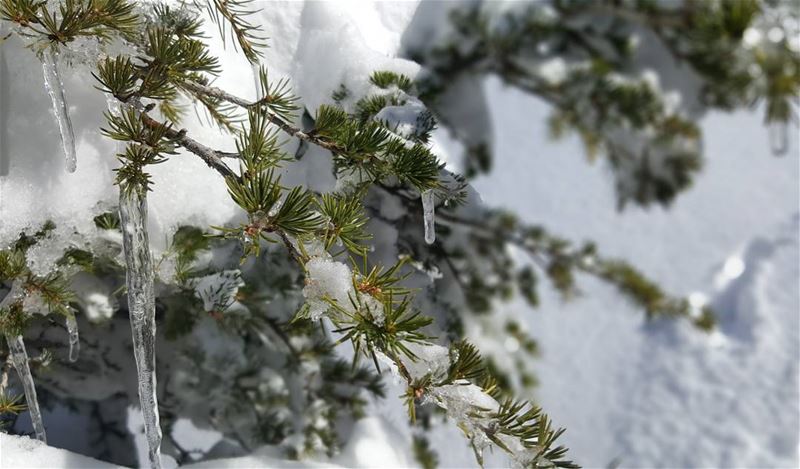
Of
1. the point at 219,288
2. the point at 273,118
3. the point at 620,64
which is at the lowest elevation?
the point at 219,288

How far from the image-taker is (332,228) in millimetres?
811

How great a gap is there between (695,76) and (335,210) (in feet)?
8.78

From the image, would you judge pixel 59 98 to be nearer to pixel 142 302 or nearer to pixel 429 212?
pixel 142 302

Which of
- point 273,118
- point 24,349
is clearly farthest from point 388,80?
point 24,349

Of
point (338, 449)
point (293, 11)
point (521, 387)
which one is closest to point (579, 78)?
point (521, 387)

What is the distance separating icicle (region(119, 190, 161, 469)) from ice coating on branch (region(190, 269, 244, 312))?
0.49 feet

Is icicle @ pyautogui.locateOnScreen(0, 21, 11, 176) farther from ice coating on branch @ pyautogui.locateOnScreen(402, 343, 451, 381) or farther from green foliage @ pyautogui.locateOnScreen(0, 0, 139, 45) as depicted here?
ice coating on branch @ pyautogui.locateOnScreen(402, 343, 451, 381)

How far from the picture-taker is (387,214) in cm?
128

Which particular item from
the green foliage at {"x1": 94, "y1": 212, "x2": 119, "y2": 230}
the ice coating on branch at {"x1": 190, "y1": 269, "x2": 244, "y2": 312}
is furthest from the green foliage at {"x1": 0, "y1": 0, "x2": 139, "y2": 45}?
the ice coating on branch at {"x1": 190, "y1": 269, "x2": 244, "y2": 312}

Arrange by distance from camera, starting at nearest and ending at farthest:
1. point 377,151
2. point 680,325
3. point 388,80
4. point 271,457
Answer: point 377,151 < point 388,80 < point 271,457 < point 680,325

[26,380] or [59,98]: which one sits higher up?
[59,98]

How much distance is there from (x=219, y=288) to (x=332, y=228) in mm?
398

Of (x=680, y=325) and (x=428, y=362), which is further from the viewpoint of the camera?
(x=680, y=325)

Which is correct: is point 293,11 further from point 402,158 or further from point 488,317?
point 488,317
